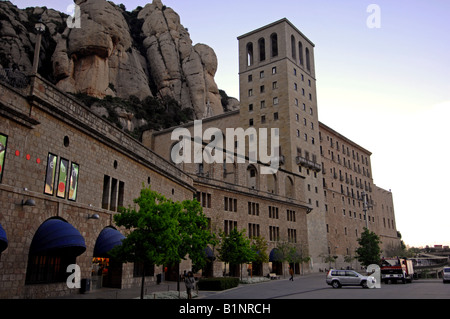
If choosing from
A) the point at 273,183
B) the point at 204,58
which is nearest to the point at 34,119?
the point at 273,183

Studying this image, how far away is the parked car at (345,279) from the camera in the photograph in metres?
28.6

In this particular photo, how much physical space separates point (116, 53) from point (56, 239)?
259 feet

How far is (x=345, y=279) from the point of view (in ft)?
95.7

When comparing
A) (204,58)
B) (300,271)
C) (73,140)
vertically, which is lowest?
(300,271)

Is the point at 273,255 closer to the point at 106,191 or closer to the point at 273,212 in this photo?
the point at 273,212

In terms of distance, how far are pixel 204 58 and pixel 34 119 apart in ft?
328

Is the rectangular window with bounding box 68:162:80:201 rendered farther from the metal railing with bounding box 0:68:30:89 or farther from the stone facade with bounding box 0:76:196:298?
the metal railing with bounding box 0:68:30:89

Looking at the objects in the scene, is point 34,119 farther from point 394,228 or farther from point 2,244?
point 394,228

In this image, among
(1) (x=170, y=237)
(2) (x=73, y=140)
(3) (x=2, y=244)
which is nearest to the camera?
(3) (x=2, y=244)

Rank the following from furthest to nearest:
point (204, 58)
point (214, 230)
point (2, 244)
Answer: point (204, 58)
point (214, 230)
point (2, 244)

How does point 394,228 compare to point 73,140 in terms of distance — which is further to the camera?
point 394,228

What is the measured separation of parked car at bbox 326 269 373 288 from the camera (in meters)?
28.6

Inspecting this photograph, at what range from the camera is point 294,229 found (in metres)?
58.3

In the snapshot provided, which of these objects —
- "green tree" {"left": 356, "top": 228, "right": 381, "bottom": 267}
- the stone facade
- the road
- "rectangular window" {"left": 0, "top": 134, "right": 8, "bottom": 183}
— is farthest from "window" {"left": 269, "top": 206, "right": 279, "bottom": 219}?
"rectangular window" {"left": 0, "top": 134, "right": 8, "bottom": 183}
